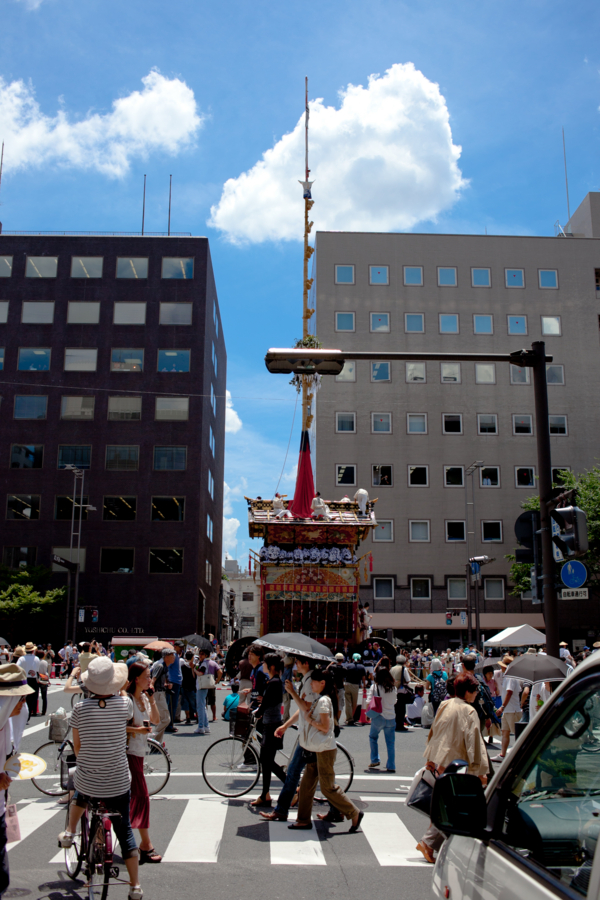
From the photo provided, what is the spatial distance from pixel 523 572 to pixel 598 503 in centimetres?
644

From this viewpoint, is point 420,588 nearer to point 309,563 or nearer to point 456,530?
point 456,530

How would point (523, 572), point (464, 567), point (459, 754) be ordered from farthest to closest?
point (464, 567), point (523, 572), point (459, 754)

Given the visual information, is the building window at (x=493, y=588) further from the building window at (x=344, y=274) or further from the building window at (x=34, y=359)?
the building window at (x=34, y=359)

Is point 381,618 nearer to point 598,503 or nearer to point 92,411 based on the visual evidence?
point 598,503

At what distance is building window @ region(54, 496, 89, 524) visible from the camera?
48875mm

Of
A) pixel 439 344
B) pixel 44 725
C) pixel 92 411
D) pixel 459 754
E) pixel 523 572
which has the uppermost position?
pixel 439 344

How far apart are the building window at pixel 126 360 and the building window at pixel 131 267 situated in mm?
5074

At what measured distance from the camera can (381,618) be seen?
4828 cm

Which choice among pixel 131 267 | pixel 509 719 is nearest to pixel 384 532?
pixel 131 267

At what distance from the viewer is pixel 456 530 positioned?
50375 millimetres

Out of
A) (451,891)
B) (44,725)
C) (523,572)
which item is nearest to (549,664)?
(451,891)

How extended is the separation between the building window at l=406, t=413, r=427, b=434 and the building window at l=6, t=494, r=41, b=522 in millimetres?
24152

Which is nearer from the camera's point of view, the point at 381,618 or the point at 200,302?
the point at 381,618

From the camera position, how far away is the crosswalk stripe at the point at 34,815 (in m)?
8.27
